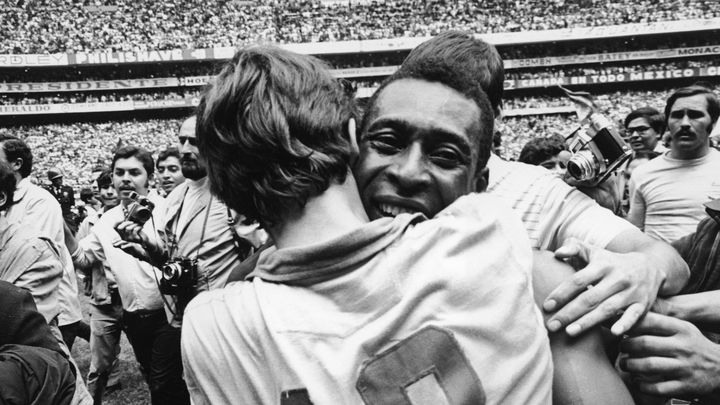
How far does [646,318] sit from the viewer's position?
118cm

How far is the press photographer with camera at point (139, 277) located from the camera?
3.48 m

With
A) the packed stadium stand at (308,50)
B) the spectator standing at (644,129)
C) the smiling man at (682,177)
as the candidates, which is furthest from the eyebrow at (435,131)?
the packed stadium stand at (308,50)

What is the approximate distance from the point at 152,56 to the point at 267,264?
95.4ft

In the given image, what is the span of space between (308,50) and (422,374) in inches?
1110

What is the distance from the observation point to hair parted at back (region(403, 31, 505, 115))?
2002mm

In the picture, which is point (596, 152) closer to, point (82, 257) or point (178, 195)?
point (178, 195)

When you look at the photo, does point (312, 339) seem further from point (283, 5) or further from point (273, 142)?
point (283, 5)

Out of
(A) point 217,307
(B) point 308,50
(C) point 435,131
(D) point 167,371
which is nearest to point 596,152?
(C) point 435,131

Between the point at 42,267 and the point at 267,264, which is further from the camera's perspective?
the point at 42,267

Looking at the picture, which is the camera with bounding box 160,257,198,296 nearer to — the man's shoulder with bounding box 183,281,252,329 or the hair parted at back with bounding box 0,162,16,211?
the hair parted at back with bounding box 0,162,16,211

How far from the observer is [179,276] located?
316 cm

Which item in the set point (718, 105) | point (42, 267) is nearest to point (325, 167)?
point (42, 267)

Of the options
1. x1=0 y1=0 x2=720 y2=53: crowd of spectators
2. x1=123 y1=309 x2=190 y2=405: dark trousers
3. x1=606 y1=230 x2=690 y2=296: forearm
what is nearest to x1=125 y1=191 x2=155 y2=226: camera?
x1=123 y1=309 x2=190 y2=405: dark trousers

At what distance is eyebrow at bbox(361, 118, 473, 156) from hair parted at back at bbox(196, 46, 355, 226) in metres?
0.18
